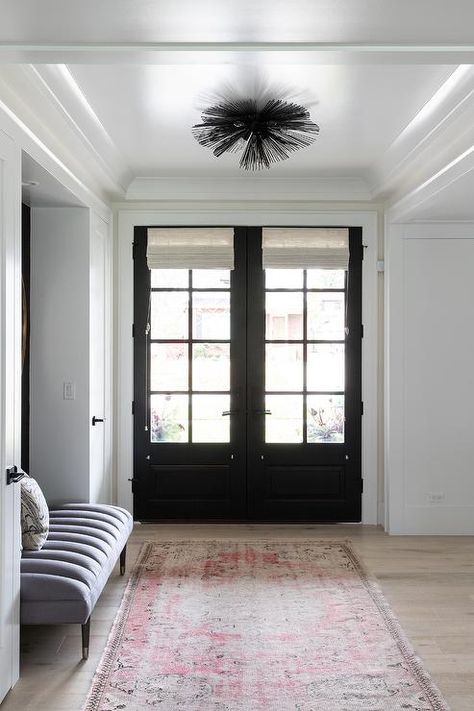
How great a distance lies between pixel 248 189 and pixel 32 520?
301 cm

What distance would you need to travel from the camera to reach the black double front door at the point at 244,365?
216 inches

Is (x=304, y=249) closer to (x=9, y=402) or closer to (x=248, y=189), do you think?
(x=248, y=189)

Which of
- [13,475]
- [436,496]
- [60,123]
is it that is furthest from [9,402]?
[436,496]

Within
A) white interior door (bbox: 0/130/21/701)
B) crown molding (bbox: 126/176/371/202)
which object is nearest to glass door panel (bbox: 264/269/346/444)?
crown molding (bbox: 126/176/371/202)

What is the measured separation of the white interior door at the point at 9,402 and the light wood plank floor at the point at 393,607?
228 mm

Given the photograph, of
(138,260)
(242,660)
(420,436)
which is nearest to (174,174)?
(138,260)

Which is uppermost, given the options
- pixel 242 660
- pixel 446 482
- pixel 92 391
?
pixel 92 391

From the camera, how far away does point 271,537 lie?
204 inches

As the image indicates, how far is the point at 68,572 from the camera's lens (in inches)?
125

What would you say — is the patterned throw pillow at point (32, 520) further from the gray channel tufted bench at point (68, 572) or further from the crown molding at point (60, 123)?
the crown molding at point (60, 123)

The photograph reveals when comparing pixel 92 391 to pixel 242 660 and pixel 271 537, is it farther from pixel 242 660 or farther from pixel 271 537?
pixel 242 660

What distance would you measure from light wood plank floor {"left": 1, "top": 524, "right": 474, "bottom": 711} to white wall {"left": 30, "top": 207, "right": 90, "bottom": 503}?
776 millimetres

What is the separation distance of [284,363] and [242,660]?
2717 mm

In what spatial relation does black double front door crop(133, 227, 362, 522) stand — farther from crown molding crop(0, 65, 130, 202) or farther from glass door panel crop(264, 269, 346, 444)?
crown molding crop(0, 65, 130, 202)
